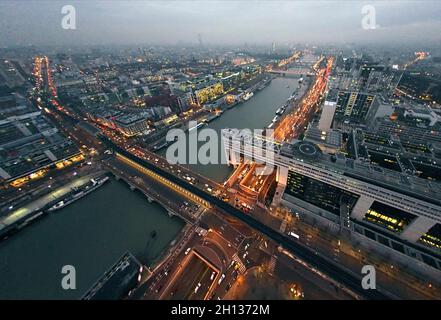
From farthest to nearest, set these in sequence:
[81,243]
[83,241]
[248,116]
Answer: [248,116], [83,241], [81,243]

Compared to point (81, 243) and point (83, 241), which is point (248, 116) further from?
point (81, 243)

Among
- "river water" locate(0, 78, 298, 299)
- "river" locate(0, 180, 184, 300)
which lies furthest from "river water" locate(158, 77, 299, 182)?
"river" locate(0, 180, 184, 300)

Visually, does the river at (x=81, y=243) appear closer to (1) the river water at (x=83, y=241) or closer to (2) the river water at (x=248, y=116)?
(1) the river water at (x=83, y=241)

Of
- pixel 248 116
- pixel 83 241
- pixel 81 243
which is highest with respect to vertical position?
pixel 248 116

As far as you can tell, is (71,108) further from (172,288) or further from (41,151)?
(172,288)

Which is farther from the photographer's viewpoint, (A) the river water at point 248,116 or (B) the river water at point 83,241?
(A) the river water at point 248,116

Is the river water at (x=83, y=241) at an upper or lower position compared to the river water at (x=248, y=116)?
lower

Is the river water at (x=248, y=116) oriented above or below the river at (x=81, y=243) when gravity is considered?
above

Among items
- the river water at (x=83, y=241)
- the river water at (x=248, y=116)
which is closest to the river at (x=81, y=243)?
the river water at (x=83, y=241)

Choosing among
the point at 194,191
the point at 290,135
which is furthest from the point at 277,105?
the point at 194,191

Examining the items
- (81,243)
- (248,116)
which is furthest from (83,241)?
(248,116)
